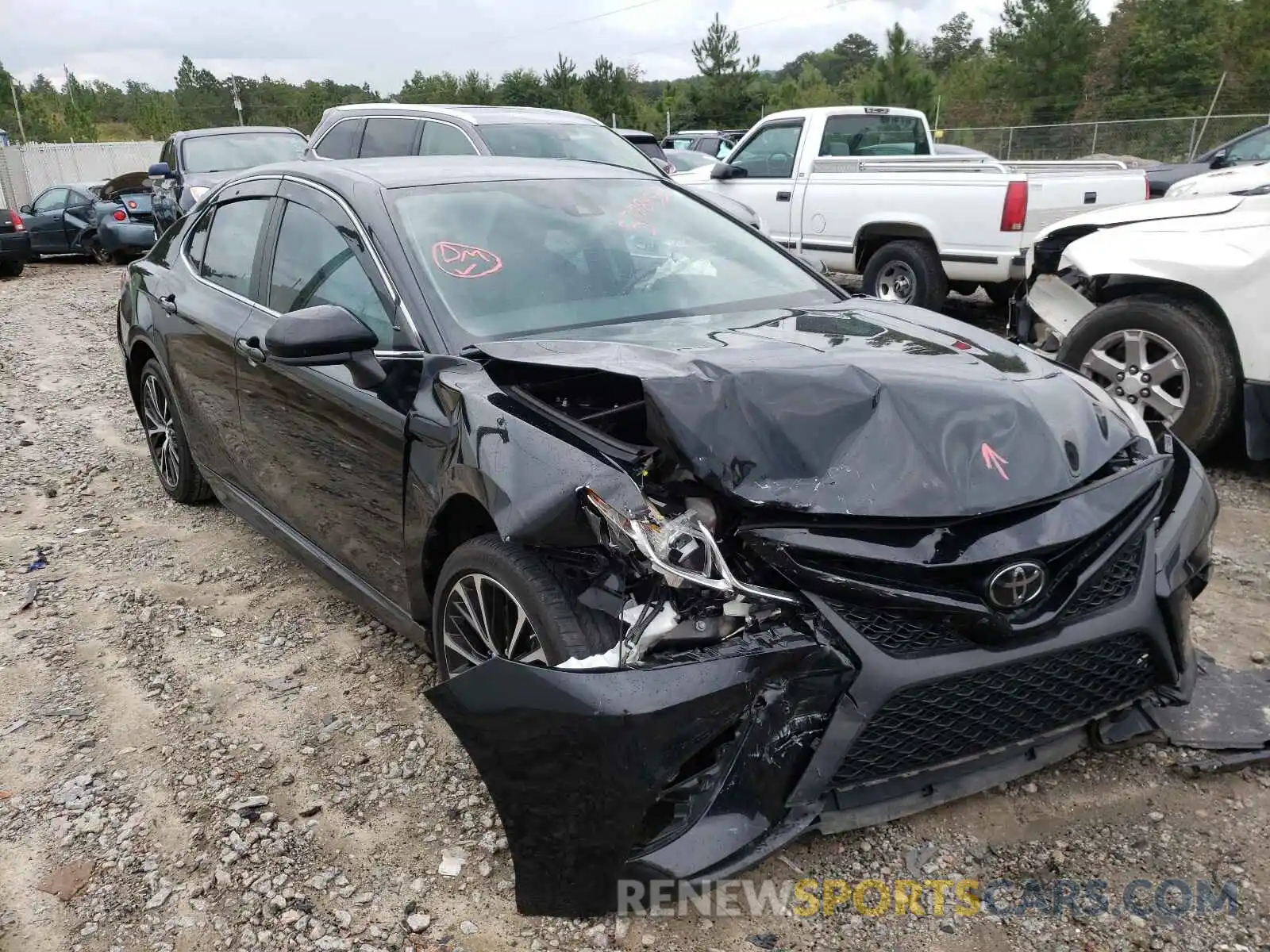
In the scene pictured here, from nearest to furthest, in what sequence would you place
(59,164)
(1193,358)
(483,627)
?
(483,627) < (1193,358) < (59,164)

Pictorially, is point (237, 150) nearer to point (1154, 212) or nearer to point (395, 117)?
point (395, 117)

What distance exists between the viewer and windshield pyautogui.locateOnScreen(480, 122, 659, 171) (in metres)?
7.95

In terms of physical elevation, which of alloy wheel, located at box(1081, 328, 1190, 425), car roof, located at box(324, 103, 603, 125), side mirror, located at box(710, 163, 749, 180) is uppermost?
car roof, located at box(324, 103, 603, 125)

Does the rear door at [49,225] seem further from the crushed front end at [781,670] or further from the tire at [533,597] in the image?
the crushed front end at [781,670]

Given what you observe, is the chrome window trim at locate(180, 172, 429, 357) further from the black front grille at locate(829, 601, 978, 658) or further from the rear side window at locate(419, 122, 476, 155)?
the rear side window at locate(419, 122, 476, 155)

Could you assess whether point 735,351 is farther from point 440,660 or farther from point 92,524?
point 92,524

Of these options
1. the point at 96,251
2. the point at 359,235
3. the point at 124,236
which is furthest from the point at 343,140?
the point at 96,251

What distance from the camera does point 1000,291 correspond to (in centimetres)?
887

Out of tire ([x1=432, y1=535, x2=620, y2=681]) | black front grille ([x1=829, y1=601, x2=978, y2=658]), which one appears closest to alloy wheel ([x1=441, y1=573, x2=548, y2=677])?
tire ([x1=432, y1=535, x2=620, y2=681])

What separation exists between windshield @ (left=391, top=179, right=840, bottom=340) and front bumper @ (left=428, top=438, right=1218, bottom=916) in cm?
139

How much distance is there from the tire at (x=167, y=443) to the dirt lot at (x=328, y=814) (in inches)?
32.0

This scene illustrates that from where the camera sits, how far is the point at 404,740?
310cm

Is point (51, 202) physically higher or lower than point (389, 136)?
lower

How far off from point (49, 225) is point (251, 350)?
1683cm
